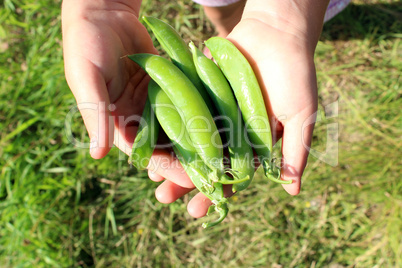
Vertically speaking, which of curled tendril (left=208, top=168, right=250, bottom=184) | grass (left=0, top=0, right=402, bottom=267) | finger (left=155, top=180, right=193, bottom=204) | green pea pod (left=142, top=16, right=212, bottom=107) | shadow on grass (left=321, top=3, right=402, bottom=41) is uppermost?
green pea pod (left=142, top=16, right=212, bottom=107)

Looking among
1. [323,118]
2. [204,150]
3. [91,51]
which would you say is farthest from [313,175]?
[91,51]

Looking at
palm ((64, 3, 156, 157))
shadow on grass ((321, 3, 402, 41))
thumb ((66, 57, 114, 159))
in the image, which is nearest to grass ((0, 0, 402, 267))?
shadow on grass ((321, 3, 402, 41))

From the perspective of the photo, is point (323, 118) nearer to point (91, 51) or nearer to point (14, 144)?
point (91, 51)

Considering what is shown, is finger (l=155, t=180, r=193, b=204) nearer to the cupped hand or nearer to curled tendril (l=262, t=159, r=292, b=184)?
the cupped hand

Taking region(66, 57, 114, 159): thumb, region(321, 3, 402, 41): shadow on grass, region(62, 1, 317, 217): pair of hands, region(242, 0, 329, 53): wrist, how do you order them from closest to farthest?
region(66, 57, 114, 159): thumb → region(62, 1, 317, 217): pair of hands → region(242, 0, 329, 53): wrist → region(321, 3, 402, 41): shadow on grass

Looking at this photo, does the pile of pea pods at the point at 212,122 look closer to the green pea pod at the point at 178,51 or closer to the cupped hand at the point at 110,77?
the green pea pod at the point at 178,51

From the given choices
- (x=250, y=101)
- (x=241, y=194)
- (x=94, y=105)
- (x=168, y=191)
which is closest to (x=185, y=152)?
(x=168, y=191)

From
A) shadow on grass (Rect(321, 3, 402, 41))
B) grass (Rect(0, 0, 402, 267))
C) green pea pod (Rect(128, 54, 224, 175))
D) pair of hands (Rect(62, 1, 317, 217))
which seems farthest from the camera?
shadow on grass (Rect(321, 3, 402, 41))
